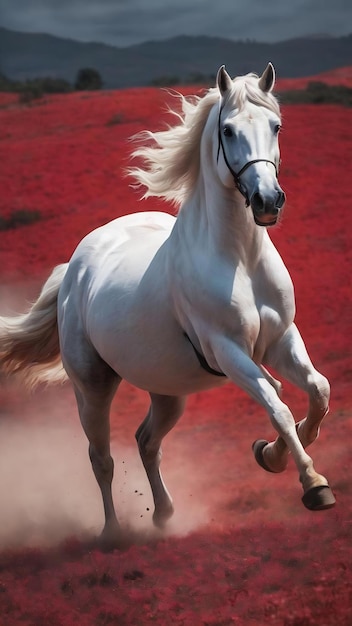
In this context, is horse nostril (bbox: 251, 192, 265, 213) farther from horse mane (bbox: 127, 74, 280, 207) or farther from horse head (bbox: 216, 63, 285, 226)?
horse mane (bbox: 127, 74, 280, 207)

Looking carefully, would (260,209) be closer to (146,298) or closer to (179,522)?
(146,298)

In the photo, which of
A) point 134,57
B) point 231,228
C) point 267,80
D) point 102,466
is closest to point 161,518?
point 102,466

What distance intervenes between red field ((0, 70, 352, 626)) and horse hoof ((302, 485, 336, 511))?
0.84m

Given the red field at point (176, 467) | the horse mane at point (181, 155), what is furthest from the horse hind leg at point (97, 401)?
the horse mane at point (181, 155)

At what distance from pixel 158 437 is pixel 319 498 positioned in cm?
179

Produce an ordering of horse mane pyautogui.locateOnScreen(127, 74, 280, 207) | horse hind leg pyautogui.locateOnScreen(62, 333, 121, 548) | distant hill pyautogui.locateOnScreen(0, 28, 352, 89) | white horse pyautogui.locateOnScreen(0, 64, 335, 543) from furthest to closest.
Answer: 1. distant hill pyautogui.locateOnScreen(0, 28, 352, 89)
2. horse hind leg pyautogui.locateOnScreen(62, 333, 121, 548)
3. horse mane pyautogui.locateOnScreen(127, 74, 280, 207)
4. white horse pyautogui.locateOnScreen(0, 64, 335, 543)

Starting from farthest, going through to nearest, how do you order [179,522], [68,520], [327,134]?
[327,134]
[68,520]
[179,522]

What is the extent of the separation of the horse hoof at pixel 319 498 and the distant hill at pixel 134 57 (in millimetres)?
13590

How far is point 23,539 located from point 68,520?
333mm

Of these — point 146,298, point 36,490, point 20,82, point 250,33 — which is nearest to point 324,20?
point 250,33

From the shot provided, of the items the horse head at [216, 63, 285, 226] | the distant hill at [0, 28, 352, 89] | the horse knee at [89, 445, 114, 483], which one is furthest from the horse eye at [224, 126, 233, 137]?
the distant hill at [0, 28, 352, 89]

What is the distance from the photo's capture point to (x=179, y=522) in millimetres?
5387

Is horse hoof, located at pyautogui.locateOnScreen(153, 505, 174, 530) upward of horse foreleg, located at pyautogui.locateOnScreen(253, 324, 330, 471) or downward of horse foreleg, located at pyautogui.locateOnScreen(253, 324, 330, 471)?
downward

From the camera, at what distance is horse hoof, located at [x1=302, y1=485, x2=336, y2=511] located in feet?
11.4
